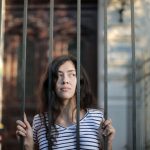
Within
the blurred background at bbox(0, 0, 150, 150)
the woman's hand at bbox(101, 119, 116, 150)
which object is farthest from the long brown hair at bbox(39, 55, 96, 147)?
the blurred background at bbox(0, 0, 150, 150)

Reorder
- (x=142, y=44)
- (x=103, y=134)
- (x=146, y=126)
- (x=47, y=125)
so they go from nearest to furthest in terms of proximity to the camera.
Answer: (x=103, y=134), (x=47, y=125), (x=146, y=126), (x=142, y=44)

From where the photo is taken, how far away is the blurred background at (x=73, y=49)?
4.35 m

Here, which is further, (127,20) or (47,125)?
(127,20)

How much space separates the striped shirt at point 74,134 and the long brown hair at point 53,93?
43 mm

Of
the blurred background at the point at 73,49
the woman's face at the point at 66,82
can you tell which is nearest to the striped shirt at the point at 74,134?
the woman's face at the point at 66,82

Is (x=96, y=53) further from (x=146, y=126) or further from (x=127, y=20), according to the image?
(x=146, y=126)

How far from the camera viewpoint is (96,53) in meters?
4.52

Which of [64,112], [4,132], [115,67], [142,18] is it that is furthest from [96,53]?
[64,112]

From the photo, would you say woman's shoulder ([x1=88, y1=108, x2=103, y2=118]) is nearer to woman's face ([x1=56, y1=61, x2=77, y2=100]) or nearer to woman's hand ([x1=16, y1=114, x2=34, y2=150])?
woman's face ([x1=56, y1=61, x2=77, y2=100])

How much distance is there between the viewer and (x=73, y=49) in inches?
179

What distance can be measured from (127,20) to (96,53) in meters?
0.46

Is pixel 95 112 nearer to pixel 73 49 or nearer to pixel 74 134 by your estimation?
pixel 74 134

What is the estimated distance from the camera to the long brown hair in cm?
166

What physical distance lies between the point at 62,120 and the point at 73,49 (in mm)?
2879
